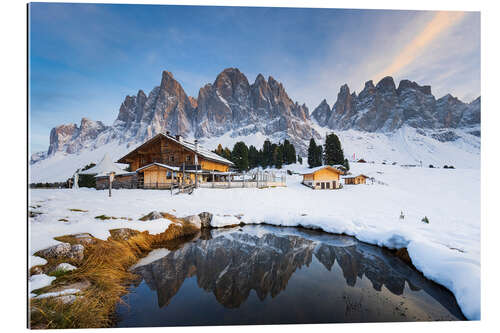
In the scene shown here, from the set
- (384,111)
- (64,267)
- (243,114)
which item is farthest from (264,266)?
(384,111)

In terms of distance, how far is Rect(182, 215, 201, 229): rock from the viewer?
8.29 meters

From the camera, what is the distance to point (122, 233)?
5887 mm

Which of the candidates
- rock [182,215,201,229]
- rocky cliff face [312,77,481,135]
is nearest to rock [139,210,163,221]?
rock [182,215,201,229]

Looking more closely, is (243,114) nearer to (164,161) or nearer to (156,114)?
(156,114)

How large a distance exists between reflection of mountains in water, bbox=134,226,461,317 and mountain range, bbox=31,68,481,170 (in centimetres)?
11735

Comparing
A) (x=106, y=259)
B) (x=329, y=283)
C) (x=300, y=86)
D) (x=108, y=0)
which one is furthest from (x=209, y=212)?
(x=108, y=0)

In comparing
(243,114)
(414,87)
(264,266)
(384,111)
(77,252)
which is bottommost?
(264,266)

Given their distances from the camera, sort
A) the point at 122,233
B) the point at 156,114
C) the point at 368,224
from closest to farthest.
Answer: the point at 122,233 → the point at 368,224 → the point at 156,114

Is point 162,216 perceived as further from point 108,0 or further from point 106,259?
point 108,0

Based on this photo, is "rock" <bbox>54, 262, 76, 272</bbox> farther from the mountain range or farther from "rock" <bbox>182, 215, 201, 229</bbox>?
the mountain range

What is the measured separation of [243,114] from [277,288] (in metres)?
148
